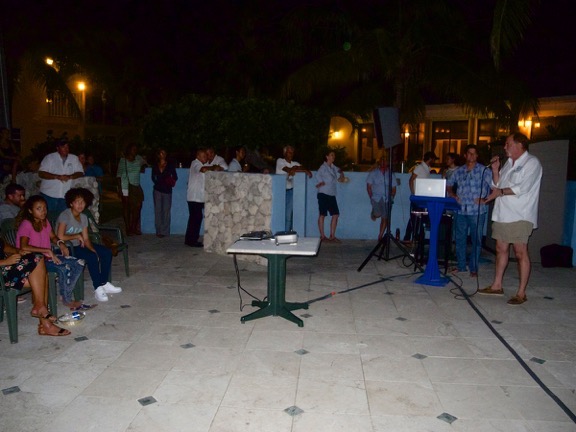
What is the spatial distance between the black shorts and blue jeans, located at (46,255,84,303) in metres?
5.22

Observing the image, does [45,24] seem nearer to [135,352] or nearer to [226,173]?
[226,173]

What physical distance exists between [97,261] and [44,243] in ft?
2.60

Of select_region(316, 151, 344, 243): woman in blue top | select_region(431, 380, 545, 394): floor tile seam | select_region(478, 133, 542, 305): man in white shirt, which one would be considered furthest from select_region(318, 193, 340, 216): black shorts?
select_region(431, 380, 545, 394): floor tile seam

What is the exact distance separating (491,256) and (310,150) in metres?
7.01

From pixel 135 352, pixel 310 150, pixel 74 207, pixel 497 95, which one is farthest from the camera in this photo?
pixel 310 150

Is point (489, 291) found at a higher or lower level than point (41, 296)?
lower

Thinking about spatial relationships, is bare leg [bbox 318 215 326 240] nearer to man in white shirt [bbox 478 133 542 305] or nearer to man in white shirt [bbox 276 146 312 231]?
man in white shirt [bbox 276 146 312 231]

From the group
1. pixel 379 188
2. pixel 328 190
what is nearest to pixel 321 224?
pixel 328 190

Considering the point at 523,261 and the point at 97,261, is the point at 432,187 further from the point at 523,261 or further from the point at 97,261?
the point at 97,261

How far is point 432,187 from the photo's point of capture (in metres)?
6.67

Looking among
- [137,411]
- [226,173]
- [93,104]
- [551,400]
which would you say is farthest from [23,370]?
[93,104]

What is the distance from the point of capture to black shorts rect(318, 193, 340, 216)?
993 centimetres

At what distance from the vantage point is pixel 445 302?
6141mm

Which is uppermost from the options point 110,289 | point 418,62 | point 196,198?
point 418,62
